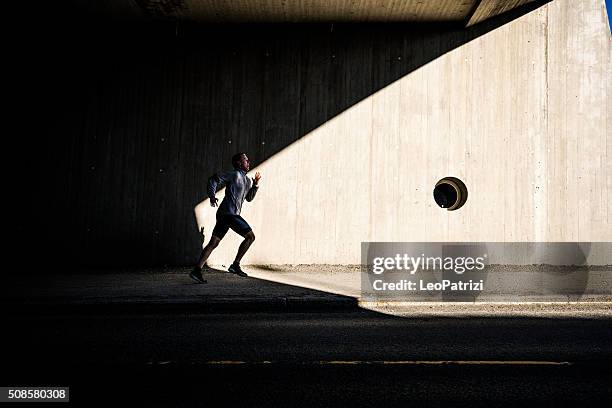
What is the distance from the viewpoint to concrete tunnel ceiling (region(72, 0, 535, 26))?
805 centimetres

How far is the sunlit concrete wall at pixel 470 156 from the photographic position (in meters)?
8.83

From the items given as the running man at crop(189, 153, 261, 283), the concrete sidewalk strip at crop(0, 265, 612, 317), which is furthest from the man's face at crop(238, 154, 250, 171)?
the concrete sidewalk strip at crop(0, 265, 612, 317)

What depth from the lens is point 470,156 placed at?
351 inches

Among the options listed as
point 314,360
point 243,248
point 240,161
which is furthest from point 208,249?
point 314,360

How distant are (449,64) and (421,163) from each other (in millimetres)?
2439

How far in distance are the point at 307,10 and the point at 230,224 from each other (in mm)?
5020

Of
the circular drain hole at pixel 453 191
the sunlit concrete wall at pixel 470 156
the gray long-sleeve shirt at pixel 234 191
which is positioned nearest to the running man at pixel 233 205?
the gray long-sleeve shirt at pixel 234 191

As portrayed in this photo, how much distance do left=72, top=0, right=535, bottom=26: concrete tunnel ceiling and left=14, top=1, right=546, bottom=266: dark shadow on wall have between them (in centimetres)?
34

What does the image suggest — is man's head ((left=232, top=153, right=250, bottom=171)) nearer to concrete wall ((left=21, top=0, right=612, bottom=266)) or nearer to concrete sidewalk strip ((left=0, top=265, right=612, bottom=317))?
concrete wall ((left=21, top=0, right=612, bottom=266))

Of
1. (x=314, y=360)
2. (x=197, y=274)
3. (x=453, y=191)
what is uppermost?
(x=453, y=191)

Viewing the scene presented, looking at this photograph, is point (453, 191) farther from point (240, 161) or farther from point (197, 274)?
point (197, 274)

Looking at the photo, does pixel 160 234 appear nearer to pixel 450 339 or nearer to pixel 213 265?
pixel 213 265

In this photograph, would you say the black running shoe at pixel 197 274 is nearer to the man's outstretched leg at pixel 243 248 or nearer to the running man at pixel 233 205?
the running man at pixel 233 205

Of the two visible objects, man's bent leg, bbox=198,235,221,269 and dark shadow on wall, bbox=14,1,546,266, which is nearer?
man's bent leg, bbox=198,235,221,269
